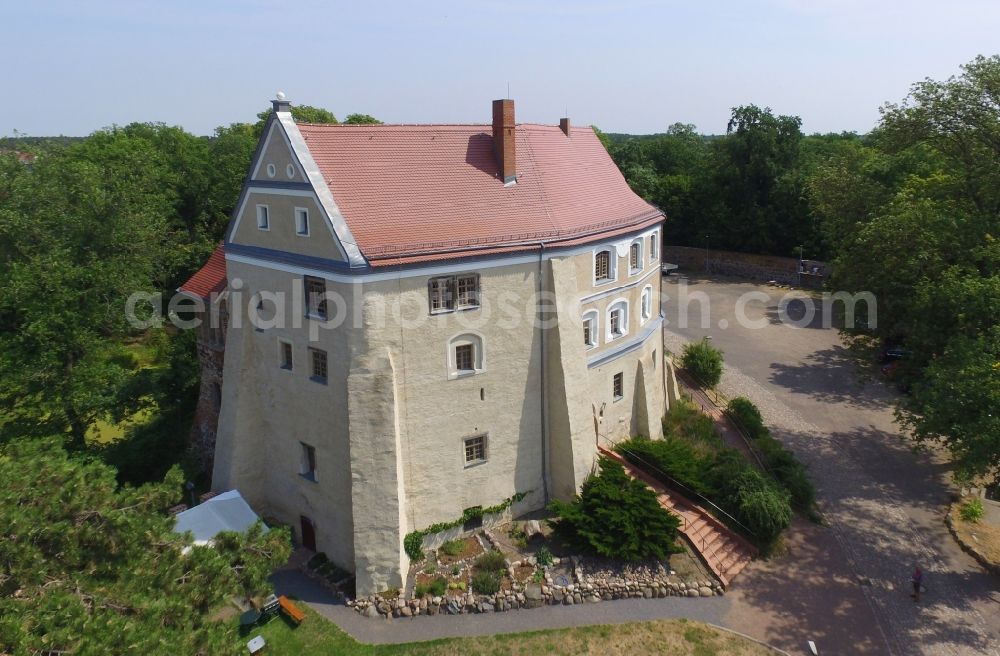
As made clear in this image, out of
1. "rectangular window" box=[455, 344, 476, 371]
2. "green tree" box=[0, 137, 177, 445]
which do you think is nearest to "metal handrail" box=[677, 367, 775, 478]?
"rectangular window" box=[455, 344, 476, 371]

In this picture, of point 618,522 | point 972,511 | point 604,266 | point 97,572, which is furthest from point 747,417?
point 97,572

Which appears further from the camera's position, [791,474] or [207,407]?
[207,407]

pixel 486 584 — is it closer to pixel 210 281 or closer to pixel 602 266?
pixel 602 266

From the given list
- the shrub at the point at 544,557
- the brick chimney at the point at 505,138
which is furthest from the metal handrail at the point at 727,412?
the brick chimney at the point at 505,138

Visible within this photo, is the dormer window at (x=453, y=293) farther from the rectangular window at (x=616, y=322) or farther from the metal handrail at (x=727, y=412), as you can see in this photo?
the metal handrail at (x=727, y=412)

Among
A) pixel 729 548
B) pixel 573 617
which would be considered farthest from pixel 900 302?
pixel 573 617

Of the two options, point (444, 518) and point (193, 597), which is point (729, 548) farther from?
point (193, 597)
